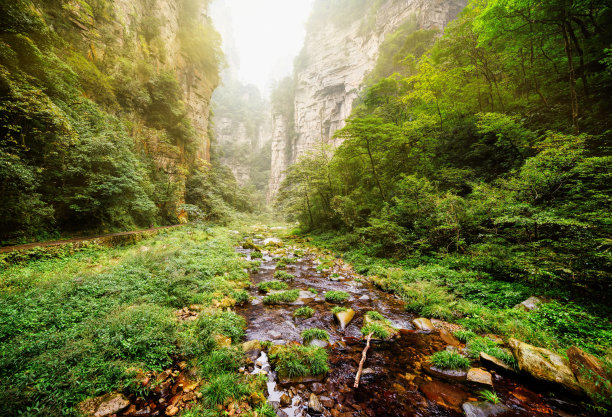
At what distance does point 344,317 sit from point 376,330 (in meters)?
0.94

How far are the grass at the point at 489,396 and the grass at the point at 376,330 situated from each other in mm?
1825

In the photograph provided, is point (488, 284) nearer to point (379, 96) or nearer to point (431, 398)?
point (431, 398)

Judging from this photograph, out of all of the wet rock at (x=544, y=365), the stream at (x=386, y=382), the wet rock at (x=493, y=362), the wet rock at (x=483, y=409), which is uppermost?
the wet rock at (x=544, y=365)

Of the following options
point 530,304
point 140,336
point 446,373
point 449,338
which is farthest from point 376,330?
point 140,336

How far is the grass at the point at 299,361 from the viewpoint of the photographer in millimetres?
3811

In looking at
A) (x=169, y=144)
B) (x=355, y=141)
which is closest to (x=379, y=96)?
(x=355, y=141)

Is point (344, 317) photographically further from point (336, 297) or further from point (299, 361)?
point (299, 361)

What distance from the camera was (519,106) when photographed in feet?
36.1

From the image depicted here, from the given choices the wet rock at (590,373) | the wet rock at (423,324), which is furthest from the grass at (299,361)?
the wet rock at (590,373)

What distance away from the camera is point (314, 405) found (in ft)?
10.6

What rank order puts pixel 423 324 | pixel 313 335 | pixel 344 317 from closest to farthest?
pixel 313 335, pixel 423 324, pixel 344 317

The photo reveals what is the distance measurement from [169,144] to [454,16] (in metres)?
40.1

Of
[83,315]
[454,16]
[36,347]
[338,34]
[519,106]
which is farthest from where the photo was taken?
[338,34]

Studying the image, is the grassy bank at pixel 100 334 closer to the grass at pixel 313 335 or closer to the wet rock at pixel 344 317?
the grass at pixel 313 335
